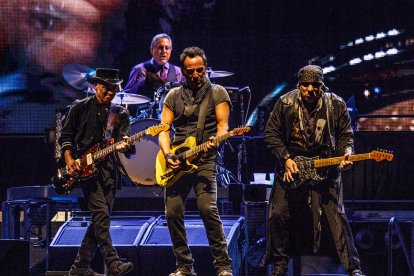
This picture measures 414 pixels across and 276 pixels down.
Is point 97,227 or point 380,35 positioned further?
point 380,35

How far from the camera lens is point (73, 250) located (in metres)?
7.82

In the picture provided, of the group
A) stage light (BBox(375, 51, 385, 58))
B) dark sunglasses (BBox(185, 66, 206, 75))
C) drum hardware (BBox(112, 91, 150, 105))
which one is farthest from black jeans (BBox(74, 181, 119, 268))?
stage light (BBox(375, 51, 385, 58))

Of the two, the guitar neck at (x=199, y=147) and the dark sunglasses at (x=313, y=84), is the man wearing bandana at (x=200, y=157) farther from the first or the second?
the dark sunglasses at (x=313, y=84)

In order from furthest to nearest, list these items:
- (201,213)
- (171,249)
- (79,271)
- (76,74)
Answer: (76,74)
(171,249)
(79,271)
(201,213)

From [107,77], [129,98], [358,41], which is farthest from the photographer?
A: [358,41]

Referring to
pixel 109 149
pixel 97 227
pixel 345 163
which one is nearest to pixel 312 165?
pixel 345 163

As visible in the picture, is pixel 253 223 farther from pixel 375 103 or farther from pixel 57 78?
pixel 57 78

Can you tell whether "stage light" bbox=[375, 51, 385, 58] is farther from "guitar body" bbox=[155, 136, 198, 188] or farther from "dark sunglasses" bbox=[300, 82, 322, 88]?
"guitar body" bbox=[155, 136, 198, 188]

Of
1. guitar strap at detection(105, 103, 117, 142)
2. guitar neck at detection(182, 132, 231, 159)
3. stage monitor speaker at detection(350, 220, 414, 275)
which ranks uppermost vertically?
guitar strap at detection(105, 103, 117, 142)

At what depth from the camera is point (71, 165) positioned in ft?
23.8

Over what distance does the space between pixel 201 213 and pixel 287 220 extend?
36.0 inches

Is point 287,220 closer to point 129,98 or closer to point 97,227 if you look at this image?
point 97,227


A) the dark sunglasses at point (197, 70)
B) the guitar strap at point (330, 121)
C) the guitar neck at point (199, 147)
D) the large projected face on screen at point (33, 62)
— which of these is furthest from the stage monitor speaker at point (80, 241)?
the large projected face on screen at point (33, 62)

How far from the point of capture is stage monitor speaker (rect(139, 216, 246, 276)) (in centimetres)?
753
